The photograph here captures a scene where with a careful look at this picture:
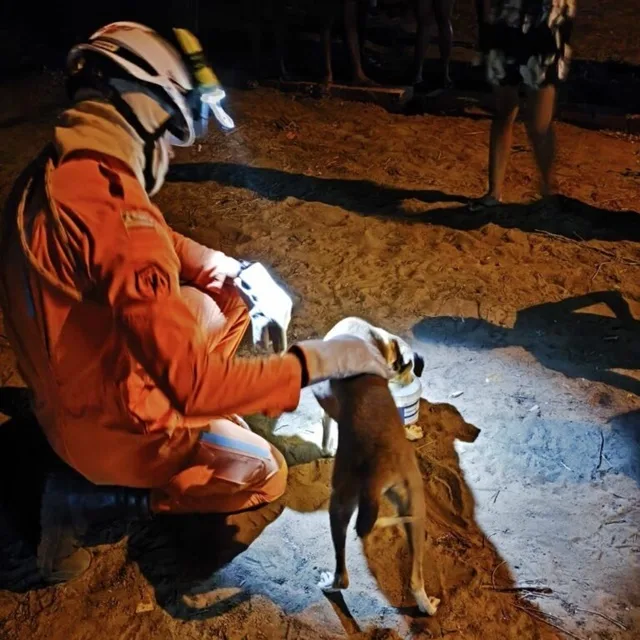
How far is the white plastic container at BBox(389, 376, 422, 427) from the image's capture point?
3.37 metres

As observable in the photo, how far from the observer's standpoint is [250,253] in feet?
17.5

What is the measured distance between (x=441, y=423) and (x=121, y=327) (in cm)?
209

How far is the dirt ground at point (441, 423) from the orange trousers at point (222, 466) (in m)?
0.21

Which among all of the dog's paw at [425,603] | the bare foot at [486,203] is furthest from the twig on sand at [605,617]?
the bare foot at [486,203]

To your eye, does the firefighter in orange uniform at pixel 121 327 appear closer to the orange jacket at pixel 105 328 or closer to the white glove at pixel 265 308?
the orange jacket at pixel 105 328

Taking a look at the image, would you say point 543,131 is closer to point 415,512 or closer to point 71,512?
point 415,512

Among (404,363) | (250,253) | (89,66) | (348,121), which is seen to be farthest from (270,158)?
(89,66)

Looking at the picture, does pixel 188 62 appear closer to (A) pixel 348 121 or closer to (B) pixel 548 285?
(B) pixel 548 285

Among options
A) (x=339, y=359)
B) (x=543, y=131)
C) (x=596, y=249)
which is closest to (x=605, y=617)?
(x=339, y=359)

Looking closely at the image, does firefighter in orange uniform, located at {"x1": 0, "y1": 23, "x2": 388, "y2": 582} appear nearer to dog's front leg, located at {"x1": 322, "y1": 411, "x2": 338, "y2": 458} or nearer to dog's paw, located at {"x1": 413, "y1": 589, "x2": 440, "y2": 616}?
dog's front leg, located at {"x1": 322, "y1": 411, "x2": 338, "y2": 458}

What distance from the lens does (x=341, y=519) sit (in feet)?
8.70

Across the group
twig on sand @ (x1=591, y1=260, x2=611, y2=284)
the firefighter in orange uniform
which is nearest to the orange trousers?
the firefighter in orange uniform

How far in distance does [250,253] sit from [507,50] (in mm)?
2357

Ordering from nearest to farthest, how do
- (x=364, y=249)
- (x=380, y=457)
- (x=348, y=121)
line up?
(x=380, y=457), (x=364, y=249), (x=348, y=121)
